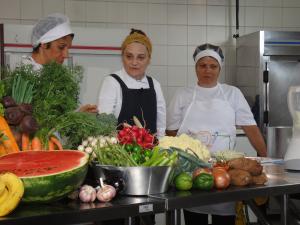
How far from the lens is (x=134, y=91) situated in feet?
9.55

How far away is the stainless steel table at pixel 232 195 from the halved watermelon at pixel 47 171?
0.26 metres

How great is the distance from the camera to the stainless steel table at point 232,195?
1.55m

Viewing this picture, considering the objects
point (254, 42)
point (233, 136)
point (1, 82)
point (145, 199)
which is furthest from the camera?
point (254, 42)

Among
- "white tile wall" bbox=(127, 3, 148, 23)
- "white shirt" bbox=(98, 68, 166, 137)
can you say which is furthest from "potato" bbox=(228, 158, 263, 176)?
"white tile wall" bbox=(127, 3, 148, 23)

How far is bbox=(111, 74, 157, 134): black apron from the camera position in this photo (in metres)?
2.88

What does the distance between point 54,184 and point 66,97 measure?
43cm

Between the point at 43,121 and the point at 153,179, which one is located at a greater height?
the point at 43,121

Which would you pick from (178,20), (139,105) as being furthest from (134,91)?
(178,20)

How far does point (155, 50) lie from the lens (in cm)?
483

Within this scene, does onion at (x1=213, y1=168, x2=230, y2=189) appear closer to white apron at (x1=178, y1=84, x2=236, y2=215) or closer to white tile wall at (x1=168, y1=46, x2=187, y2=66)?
white apron at (x1=178, y1=84, x2=236, y2=215)

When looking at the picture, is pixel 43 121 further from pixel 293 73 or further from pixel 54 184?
pixel 293 73

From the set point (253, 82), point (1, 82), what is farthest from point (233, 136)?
point (1, 82)

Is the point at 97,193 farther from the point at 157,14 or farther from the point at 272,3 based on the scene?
the point at 272,3

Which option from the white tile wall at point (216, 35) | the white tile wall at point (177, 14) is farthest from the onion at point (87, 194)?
the white tile wall at point (216, 35)
